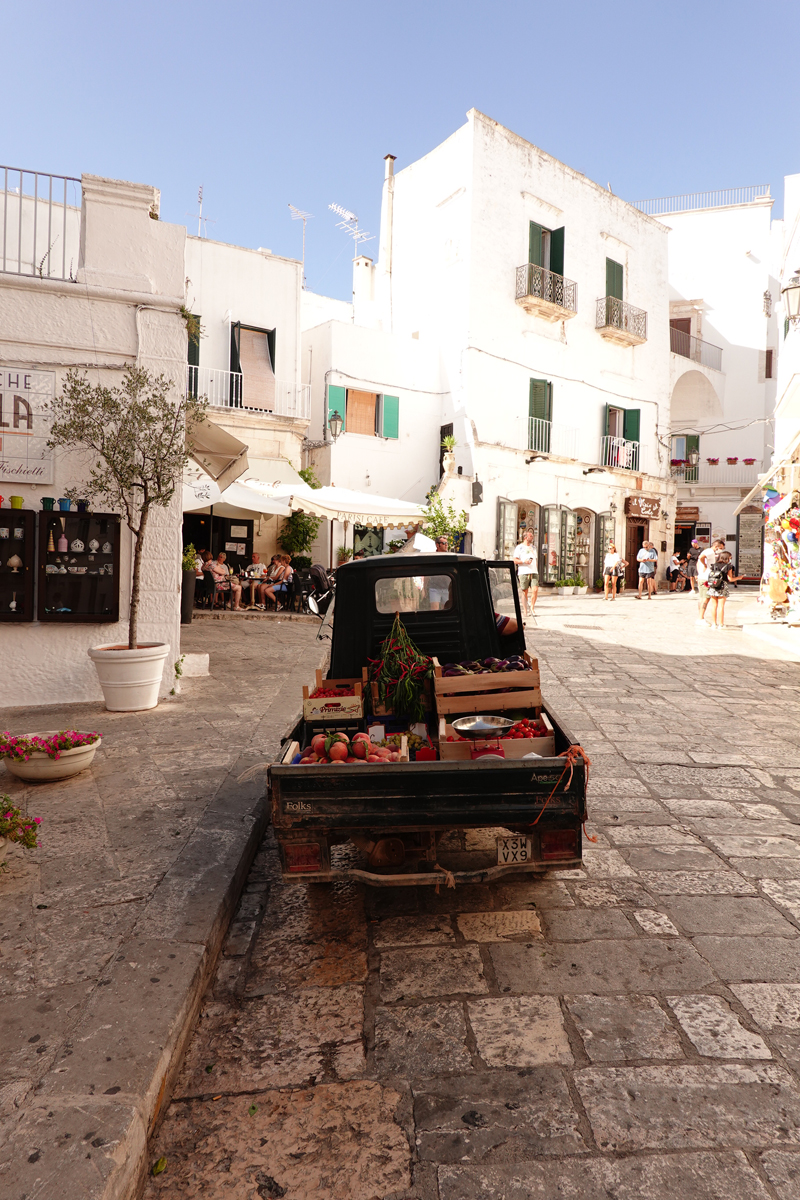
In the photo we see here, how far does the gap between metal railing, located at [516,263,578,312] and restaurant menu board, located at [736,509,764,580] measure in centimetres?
1213

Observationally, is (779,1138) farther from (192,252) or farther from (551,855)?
(192,252)

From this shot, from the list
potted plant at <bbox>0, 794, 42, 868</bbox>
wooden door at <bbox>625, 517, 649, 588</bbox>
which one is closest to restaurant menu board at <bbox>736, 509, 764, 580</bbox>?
wooden door at <bbox>625, 517, 649, 588</bbox>

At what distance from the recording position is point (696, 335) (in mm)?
30938

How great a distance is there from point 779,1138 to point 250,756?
3927mm

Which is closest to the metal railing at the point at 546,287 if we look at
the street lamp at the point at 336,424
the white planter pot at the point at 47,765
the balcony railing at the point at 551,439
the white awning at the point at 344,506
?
the balcony railing at the point at 551,439

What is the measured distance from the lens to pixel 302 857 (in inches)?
119

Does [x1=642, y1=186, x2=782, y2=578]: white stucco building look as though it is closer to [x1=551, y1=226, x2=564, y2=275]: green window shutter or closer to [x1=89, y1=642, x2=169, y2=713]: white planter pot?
[x1=551, y1=226, x2=564, y2=275]: green window shutter

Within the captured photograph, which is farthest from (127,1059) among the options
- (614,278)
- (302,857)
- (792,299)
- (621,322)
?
(614,278)

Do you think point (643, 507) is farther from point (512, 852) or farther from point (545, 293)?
point (512, 852)

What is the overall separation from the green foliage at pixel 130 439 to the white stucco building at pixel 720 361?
26742 millimetres

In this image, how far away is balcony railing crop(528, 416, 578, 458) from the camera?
23203 millimetres

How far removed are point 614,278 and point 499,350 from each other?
6.54 metres

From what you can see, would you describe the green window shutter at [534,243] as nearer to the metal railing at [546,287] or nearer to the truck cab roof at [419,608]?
the metal railing at [546,287]

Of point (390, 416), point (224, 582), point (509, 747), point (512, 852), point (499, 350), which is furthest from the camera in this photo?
point (499, 350)
